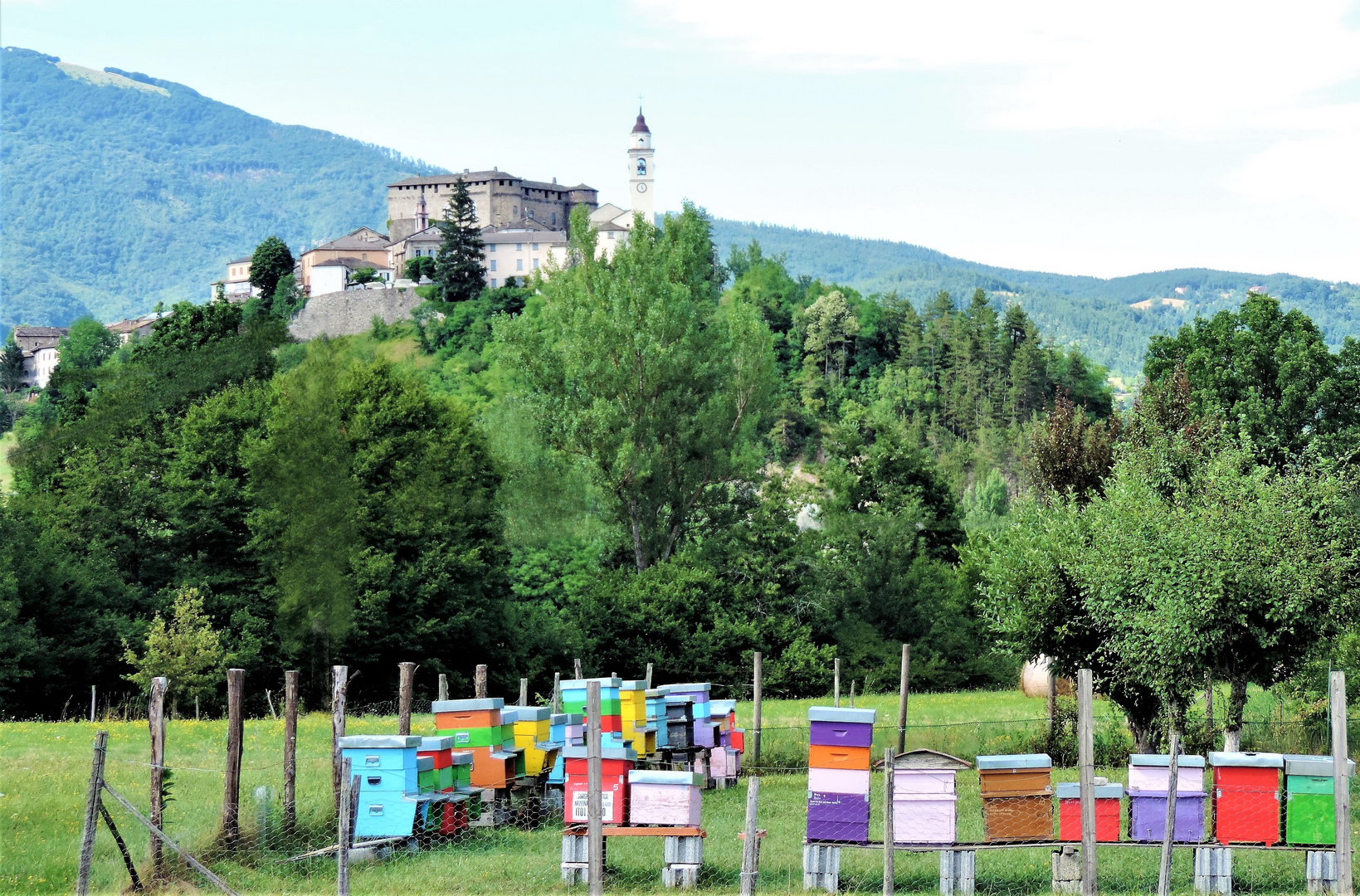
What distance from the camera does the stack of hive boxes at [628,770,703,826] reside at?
14031 mm

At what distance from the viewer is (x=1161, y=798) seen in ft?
46.6

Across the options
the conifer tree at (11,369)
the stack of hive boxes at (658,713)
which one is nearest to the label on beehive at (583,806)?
the stack of hive boxes at (658,713)

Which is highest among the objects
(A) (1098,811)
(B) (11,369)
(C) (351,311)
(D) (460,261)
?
(D) (460,261)

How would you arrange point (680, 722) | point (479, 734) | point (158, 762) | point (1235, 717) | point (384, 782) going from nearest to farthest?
point (158, 762) < point (384, 782) < point (479, 734) < point (1235, 717) < point (680, 722)

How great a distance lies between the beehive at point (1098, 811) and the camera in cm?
1375

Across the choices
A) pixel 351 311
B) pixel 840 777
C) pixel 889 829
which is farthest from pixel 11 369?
pixel 889 829

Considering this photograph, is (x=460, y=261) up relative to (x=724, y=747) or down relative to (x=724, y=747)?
up

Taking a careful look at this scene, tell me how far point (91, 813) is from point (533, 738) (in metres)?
7.18

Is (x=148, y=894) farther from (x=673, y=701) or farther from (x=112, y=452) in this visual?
(x=112, y=452)

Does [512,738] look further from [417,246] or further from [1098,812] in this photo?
[417,246]

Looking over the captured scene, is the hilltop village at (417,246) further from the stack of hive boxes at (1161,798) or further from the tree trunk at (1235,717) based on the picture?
the stack of hive boxes at (1161,798)

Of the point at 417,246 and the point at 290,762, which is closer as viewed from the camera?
the point at 290,762

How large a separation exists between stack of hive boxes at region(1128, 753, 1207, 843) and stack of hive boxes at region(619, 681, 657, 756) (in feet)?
24.5

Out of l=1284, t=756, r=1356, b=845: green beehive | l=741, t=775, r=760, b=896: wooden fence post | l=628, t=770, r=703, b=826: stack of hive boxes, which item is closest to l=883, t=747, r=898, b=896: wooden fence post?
l=741, t=775, r=760, b=896: wooden fence post
